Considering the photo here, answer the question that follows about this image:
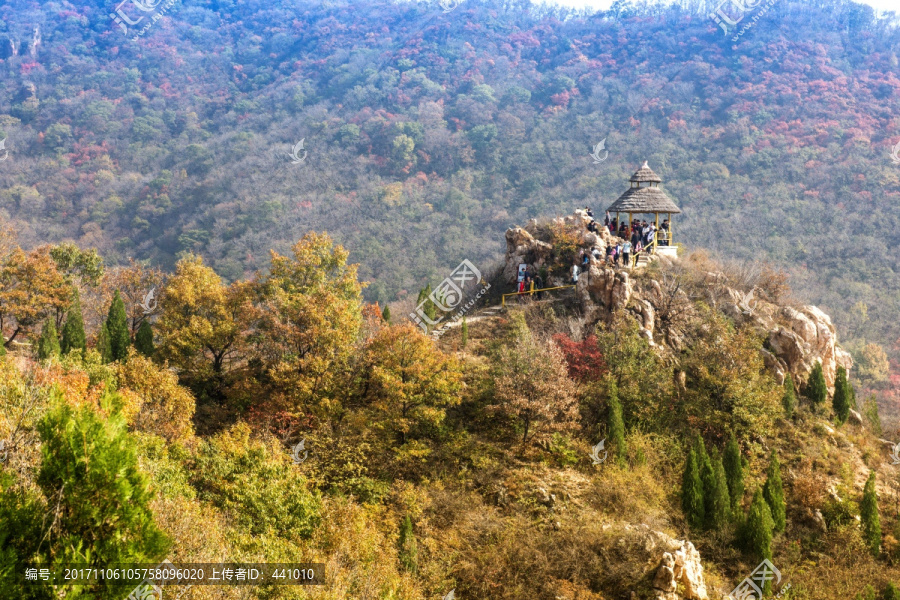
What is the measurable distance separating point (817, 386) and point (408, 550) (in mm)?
16106

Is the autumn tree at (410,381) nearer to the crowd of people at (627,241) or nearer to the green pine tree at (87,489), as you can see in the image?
the crowd of people at (627,241)

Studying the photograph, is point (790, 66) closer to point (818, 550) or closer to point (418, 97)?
point (418, 97)

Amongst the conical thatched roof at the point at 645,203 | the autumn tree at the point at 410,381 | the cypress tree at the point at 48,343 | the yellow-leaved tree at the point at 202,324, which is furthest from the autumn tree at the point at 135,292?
the conical thatched roof at the point at 645,203

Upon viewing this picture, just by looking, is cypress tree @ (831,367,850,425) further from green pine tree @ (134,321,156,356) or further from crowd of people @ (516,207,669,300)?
green pine tree @ (134,321,156,356)

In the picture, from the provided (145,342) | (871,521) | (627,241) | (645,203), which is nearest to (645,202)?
(645,203)

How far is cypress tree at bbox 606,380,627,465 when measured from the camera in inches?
862

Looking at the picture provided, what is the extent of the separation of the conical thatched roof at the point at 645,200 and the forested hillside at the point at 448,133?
23.4 m

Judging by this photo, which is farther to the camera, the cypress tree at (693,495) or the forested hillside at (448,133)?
the forested hillside at (448,133)

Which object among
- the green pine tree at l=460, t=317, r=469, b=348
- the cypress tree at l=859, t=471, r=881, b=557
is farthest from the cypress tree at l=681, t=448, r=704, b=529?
the green pine tree at l=460, t=317, r=469, b=348

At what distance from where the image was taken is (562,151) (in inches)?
2901

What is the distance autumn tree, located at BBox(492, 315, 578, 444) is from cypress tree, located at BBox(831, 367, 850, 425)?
1001cm

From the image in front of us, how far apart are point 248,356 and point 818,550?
1997cm

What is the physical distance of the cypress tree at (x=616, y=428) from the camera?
2191 centimetres

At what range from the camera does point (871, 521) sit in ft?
66.9
